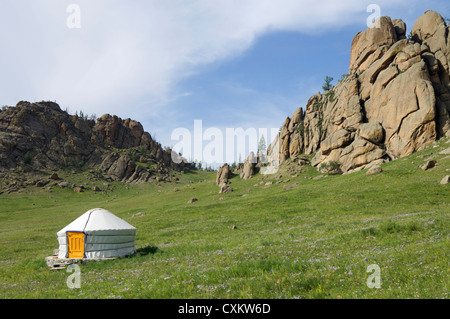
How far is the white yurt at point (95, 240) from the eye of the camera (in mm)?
18844

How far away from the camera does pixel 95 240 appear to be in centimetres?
1902

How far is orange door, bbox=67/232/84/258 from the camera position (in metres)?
18.8

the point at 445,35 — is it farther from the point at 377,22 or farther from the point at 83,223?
the point at 83,223

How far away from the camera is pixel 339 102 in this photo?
88.3m

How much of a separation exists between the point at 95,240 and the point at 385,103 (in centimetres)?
7349

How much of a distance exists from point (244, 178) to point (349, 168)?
42.6 metres

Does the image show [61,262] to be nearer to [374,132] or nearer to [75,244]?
[75,244]

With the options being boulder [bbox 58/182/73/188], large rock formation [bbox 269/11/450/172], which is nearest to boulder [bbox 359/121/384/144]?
large rock formation [bbox 269/11/450/172]

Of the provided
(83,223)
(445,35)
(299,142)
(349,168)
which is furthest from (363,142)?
(83,223)

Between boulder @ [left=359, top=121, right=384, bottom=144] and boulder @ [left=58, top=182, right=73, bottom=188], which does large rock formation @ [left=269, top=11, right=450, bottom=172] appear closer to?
boulder @ [left=359, top=121, right=384, bottom=144]

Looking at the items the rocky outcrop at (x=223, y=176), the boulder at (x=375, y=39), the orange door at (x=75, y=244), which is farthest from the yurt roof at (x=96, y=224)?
the boulder at (x=375, y=39)

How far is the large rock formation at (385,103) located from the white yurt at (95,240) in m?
61.0

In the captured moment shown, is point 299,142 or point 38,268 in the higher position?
point 299,142

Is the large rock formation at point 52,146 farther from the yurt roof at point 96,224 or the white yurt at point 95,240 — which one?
the white yurt at point 95,240
